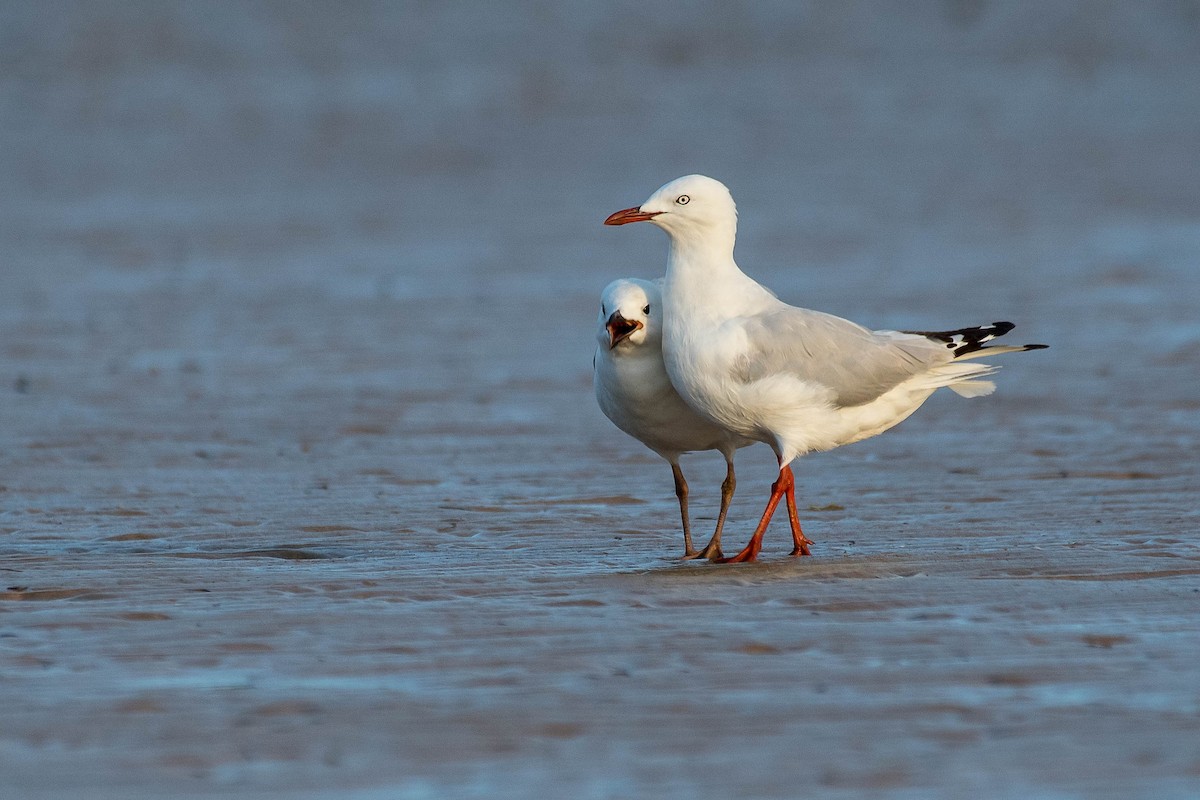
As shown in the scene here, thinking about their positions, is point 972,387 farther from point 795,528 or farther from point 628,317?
point 628,317

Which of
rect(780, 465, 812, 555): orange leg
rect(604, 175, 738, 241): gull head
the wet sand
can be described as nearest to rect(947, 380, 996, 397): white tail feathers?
the wet sand

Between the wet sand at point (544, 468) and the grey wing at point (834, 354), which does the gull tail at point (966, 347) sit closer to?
the grey wing at point (834, 354)

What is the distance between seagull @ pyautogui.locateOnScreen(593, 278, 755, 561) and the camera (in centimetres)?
670

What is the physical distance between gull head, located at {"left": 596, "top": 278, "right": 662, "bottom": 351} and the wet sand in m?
0.75

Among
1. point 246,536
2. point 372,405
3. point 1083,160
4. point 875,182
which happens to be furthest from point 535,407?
point 1083,160

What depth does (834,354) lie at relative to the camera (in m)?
6.72

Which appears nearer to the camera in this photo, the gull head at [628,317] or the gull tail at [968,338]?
the gull head at [628,317]

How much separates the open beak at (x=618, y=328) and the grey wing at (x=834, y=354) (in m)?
0.39

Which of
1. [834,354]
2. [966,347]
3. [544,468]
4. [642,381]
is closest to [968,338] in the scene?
[966,347]

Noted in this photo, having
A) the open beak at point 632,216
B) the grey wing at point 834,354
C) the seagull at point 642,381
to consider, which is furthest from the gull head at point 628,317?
the grey wing at point 834,354

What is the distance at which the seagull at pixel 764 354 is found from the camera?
6539mm

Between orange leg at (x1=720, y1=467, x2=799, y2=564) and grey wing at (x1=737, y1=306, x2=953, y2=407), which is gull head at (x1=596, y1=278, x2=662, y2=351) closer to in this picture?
grey wing at (x1=737, y1=306, x2=953, y2=407)

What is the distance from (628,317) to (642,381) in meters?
0.25

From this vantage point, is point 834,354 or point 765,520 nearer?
point 765,520
